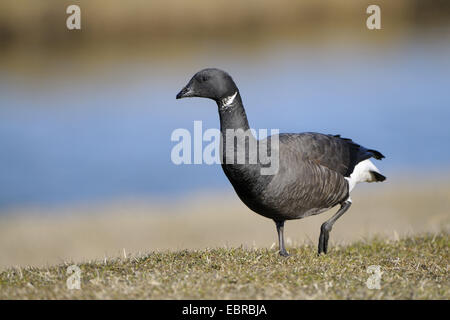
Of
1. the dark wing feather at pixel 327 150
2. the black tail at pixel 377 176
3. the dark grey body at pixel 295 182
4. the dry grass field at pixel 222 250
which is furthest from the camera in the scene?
the black tail at pixel 377 176

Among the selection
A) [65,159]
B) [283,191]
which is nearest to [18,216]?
[65,159]

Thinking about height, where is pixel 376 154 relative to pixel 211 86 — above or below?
below

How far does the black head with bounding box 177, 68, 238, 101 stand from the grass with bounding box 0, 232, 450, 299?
68.4 inches

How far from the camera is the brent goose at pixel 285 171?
6.57 meters

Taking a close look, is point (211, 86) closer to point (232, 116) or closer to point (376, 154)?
point (232, 116)

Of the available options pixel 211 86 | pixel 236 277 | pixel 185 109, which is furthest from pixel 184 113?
pixel 236 277

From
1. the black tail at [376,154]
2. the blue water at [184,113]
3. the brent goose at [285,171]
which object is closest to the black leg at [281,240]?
the brent goose at [285,171]

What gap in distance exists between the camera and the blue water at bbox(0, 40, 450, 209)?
52.1 ft

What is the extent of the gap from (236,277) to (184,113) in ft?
47.6

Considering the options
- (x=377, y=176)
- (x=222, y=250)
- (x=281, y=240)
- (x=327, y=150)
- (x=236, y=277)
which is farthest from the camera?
(x=377, y=176)

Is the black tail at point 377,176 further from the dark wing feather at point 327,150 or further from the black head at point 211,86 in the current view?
the black head at point 211,86

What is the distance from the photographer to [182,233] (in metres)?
11.3

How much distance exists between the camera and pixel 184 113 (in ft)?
64.0

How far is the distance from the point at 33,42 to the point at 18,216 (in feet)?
53.7
